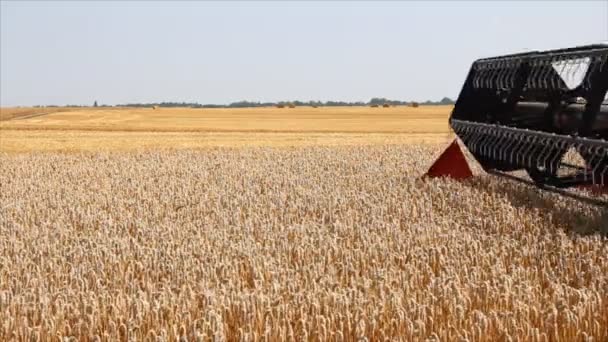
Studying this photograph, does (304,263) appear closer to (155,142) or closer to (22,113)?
(155,142)

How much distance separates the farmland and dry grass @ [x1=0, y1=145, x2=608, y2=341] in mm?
17

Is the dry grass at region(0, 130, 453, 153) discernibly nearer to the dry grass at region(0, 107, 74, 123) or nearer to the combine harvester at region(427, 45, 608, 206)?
the combine harvester at region(427, 45, 608, 206)

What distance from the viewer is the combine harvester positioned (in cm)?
759

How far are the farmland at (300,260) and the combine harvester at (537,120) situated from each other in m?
0.39

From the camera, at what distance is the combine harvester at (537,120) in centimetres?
759

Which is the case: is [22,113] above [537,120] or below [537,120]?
below

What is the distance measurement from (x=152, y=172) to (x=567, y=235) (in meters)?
8.53

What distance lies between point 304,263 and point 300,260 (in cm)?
5

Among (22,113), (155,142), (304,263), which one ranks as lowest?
(22,113)

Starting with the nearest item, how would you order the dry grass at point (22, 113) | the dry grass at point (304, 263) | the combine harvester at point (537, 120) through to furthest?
the dry grass at point (304, 263) < the combine harvester at point (537, 120) < the dry grass at point (22, 113)

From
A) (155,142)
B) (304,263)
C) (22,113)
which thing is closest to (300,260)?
(304,263)

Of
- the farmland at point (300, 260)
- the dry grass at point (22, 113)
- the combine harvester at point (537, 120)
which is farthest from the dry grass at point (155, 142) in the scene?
the dry grass at point (22, 113)

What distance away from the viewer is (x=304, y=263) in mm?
5719

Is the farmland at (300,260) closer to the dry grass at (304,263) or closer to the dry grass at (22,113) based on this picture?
the dry grass at (304,263)
